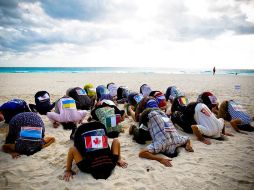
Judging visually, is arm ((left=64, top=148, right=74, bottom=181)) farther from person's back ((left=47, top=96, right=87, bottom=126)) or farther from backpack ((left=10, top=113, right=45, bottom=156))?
person's back ((left=47, top=96, right=87, bottom=126))

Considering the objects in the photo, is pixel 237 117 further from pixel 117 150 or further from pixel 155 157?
pixel 117 150

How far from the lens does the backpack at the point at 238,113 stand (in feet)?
21.6

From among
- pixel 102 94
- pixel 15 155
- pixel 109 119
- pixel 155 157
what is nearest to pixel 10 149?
pixel 15 155

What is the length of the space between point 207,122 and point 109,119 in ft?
8.45

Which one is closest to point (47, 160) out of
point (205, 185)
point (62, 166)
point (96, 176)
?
point (62, 166)

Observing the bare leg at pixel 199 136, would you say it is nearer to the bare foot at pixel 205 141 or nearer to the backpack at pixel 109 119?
the bare foot at pixel 205 141

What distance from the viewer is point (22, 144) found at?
15.3 feet

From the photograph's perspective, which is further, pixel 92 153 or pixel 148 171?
pixel 148 171

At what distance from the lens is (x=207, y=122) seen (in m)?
5.47

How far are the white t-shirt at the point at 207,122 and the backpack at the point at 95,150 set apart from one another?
2746mm

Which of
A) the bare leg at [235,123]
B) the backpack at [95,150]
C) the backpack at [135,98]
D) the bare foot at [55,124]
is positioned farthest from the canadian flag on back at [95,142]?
the bare leg at [235,123]

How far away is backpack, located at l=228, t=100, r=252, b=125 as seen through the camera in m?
6.58

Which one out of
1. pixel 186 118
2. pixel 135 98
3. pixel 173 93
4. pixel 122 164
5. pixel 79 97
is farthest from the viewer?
pixel 173 93

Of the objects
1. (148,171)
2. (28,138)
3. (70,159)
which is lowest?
(148,171)
